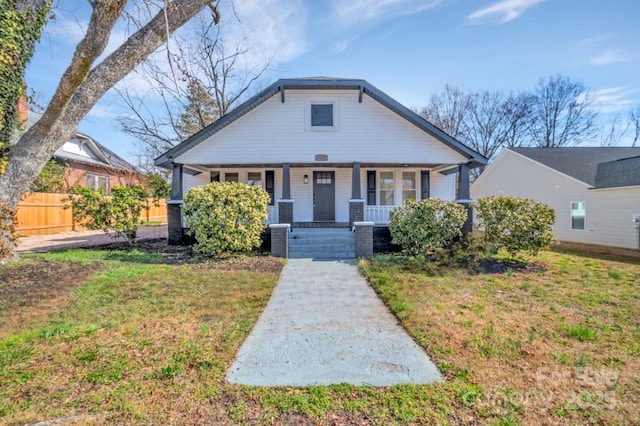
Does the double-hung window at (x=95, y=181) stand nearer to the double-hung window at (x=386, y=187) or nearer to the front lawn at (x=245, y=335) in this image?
the front lawn at (x=245, y=335)

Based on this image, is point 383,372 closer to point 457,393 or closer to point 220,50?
point 457,393

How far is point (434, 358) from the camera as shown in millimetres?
3291

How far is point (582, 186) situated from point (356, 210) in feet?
42.6

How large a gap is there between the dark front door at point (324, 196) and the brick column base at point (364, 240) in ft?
13.7

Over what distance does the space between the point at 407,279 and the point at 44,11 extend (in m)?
11.0

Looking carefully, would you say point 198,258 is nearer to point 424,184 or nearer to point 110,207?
point 110,207

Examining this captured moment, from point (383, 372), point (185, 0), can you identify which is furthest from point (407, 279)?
point (185, 0)

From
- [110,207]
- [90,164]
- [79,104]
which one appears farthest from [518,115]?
[90,164]

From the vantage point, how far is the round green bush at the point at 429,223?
8672 millimetres

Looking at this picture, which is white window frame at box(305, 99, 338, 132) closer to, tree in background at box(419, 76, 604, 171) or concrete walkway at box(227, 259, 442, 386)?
concrete walkway at box(227, 259, 442, 386)

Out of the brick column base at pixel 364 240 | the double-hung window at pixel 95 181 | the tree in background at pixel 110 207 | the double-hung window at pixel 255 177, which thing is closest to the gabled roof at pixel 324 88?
the tree in background at pixel 110 207

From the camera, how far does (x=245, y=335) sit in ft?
12.8

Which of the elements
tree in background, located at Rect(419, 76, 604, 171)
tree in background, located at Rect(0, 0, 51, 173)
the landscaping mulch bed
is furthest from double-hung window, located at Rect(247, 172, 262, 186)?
tree in background, located at Rect(419, 76, 604, 171)

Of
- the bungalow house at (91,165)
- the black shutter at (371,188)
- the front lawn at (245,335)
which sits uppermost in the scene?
the bungalow house at (91,165)
